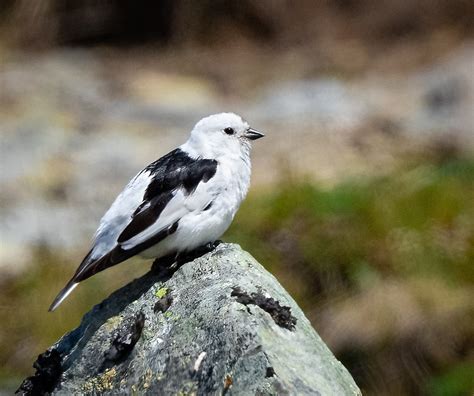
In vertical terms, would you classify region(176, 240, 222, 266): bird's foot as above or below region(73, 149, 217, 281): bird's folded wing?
below

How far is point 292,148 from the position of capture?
11.6m

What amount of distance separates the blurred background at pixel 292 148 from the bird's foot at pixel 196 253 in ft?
11.0

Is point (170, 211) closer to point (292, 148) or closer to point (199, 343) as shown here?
point (199, 343)

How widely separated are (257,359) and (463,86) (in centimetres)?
841

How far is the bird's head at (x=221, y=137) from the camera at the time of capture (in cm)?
575

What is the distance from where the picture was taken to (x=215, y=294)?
4613 mm

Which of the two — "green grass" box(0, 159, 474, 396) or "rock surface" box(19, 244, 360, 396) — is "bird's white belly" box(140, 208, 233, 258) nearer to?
"rock surface" box(19, 244, 360, 396)

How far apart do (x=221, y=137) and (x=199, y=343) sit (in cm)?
167

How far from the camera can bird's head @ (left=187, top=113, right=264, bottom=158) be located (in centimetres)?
575

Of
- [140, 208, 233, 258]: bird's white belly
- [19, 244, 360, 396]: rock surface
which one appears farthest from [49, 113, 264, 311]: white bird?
[19, 244, 360, 396]: rock surface

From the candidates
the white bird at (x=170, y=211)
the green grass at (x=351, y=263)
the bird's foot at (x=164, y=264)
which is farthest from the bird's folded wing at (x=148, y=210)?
the green grass at (x=351, y=263)

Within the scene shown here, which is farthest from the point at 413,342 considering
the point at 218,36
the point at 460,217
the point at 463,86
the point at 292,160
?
the point at 218,36

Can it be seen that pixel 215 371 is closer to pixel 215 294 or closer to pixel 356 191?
pixel 215 294

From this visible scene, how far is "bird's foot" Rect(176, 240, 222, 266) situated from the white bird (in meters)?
0.03
